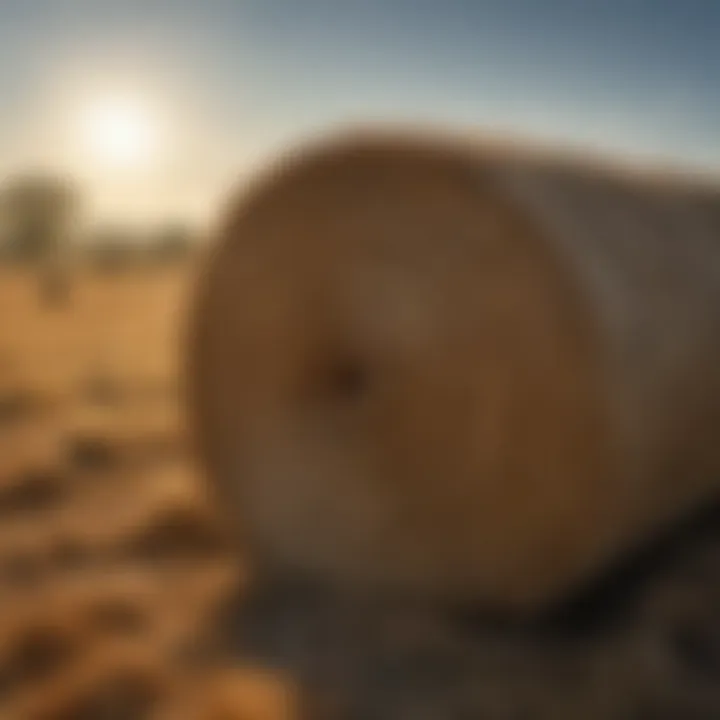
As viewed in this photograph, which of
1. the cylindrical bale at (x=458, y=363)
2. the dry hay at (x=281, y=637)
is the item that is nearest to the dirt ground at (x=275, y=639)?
the dry hay at (x=281, y=637)

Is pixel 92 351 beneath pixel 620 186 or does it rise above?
beneath

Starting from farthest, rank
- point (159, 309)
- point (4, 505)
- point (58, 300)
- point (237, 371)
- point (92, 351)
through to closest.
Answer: point (58, 300)
point (159, 309)
point (92, 351)
point (4, 505)
point (237, 371)

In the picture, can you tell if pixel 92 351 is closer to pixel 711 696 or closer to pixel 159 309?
pixel 159 309

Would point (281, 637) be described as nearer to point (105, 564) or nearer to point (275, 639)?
point (275, 639)

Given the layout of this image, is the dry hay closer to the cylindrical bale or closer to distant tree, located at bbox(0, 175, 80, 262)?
the cylindrical bale

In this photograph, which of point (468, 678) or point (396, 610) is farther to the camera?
point (396, 610)

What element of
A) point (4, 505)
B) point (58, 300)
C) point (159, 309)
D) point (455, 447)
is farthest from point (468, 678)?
point (58, 300)

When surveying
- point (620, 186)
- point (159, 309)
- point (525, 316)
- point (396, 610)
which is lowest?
point (159, 309)

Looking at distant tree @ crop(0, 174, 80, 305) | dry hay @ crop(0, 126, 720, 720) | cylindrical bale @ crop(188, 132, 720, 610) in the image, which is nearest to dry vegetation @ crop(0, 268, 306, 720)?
dry hay @ crop(0, 126, 720, 720)
